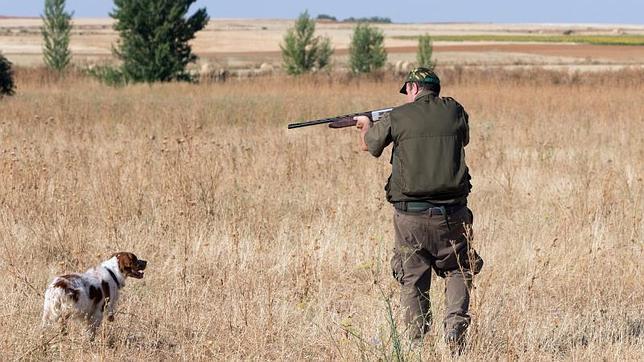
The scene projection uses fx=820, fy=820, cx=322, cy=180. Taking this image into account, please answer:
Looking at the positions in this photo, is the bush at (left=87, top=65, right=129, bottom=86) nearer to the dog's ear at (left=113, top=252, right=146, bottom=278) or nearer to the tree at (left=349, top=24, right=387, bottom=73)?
the tree at (left=349, top=24, right=387, bottom=73)

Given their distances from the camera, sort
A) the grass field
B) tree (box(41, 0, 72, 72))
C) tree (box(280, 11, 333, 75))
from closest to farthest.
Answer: tree (box(280, 11, 333, 75))
tree (box(41, 0, 72, 72))
the grass field

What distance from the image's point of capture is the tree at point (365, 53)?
36.9 m

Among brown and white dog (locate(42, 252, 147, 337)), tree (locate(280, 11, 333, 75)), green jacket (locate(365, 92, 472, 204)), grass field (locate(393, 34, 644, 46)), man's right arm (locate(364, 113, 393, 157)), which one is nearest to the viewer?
brown and white dog (locate(42, 252, 147, 337))

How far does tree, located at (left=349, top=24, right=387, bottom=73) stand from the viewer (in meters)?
36.9

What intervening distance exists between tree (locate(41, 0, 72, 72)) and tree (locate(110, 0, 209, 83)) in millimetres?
11696

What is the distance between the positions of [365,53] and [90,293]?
3359 cm

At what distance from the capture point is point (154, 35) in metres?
29.3

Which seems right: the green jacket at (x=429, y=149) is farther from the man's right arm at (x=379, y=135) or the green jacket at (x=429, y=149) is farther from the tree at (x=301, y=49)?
the tree at (x=301, y=49)

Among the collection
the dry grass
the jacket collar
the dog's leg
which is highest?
the jacket collar

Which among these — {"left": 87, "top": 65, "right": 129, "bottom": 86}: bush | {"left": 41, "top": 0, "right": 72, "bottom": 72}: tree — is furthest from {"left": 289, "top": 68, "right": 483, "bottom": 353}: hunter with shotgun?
{"left": 41, "top": 0, "right": 72, "bottom": 72}: tree

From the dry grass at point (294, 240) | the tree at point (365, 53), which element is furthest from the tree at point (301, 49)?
the dry grass at point (294, 240)

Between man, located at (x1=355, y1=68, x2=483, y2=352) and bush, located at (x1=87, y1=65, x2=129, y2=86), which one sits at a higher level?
man, located at (x1=355, y1=68, x2=483, y2=352)

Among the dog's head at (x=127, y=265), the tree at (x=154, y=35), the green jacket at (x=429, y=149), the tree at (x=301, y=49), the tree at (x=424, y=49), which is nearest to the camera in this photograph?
the green jacket at (x=429, y=149)

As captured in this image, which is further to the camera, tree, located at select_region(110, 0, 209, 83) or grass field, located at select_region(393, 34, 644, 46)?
grass field, located at select_region(393, 34, 644, 46)
